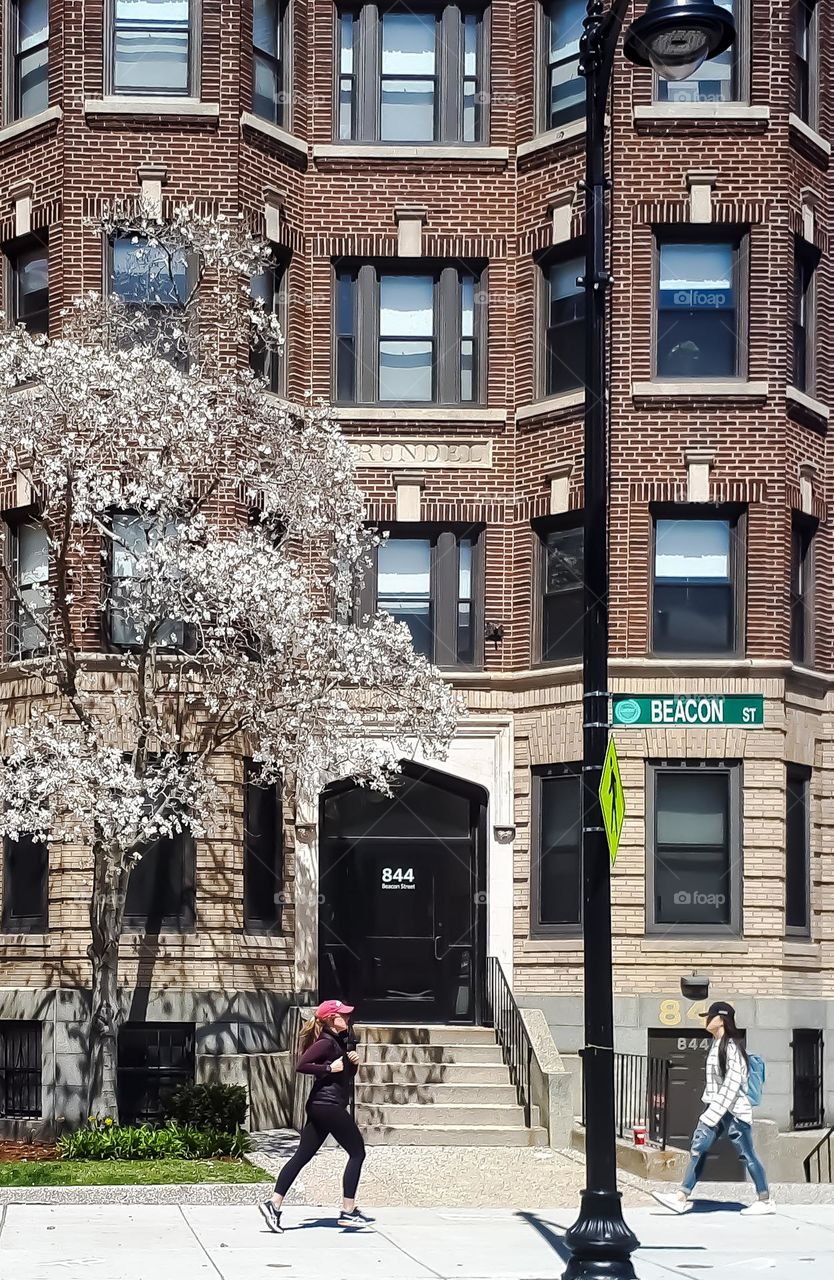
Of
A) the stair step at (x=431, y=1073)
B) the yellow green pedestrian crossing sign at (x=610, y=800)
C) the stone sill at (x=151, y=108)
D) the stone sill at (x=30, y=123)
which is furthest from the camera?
the stone sill at (x=30, y=123)

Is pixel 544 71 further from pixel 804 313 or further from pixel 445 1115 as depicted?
pixel 445 1115

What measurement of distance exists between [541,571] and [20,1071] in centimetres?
874

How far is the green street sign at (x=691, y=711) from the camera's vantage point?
→ 23188 mm

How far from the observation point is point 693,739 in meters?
23.7

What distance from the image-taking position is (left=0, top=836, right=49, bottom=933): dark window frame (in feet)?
76.5

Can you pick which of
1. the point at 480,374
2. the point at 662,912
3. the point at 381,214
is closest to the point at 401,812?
the point at 662,912

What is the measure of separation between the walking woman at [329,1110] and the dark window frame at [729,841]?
8.05 metres

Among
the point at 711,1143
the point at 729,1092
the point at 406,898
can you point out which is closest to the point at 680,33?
the point at 729,1092

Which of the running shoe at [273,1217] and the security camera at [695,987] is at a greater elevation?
the security camera at [695,987]

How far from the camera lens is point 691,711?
919 inches

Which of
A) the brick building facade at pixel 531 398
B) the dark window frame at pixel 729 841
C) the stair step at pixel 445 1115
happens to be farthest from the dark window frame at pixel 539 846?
the stair step at pixel 445 1115

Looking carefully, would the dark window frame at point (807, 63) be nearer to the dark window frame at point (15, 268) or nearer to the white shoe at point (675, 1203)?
the dark window frame at point (15, 268)

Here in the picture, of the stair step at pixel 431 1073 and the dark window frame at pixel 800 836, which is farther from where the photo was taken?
the dark window frame at pixel 800 836

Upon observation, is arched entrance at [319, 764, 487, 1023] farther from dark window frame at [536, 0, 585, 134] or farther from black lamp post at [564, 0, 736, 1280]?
black lamp post at [564, 0, 736, 1280]
